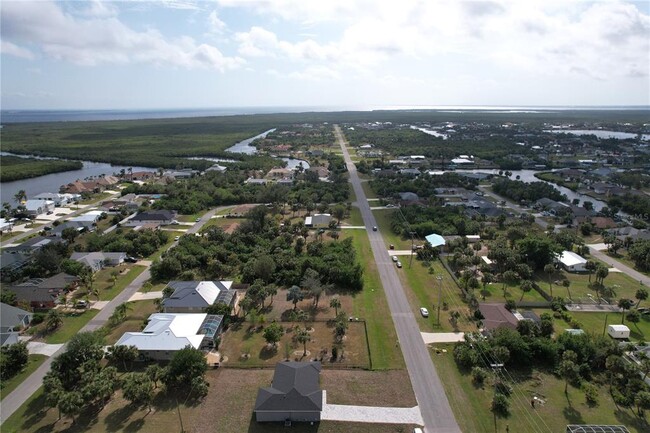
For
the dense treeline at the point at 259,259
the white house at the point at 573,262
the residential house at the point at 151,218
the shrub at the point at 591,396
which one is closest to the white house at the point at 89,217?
the residential house at the point at 151,218

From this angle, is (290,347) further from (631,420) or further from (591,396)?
(631,420)

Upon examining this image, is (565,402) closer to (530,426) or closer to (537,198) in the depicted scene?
(530,426)

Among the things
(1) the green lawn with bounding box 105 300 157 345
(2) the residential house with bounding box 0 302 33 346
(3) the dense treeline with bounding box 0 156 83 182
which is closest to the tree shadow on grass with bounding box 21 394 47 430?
(1) the green lawn with bounding box 105 300 157 345

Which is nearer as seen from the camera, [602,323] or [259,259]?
[602,323]

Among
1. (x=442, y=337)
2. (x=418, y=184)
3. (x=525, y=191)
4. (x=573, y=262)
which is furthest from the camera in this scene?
(x=418, y=184)

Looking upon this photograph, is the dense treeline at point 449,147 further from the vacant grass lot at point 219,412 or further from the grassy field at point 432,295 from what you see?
the vacant grass lot at point 219,412

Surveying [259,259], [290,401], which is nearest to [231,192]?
[259,259]
